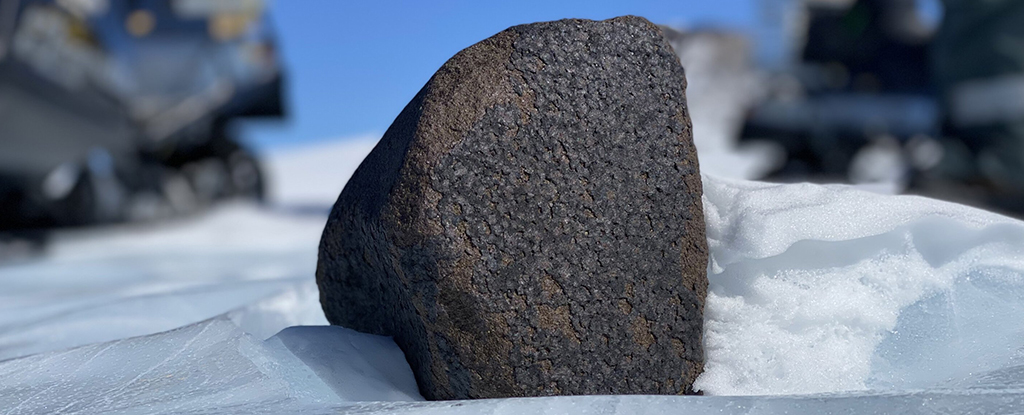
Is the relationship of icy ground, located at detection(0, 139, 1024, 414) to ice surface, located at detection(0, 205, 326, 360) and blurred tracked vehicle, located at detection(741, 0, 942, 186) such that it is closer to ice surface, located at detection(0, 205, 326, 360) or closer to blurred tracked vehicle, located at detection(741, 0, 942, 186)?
ice surface, located at detection(0, 205, 326, 360)

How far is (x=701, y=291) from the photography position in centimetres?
104

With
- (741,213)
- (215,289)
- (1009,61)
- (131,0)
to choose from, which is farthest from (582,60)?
(131,0)

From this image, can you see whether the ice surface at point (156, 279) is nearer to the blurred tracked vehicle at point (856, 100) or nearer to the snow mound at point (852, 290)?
the snow mound at point (852, 290)

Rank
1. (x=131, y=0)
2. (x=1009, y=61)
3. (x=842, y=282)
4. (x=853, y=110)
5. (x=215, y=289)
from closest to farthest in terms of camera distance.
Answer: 1. (x=842, y=282)
2. (x=215, y=289)
3. (x=1009, y=61)
4. (x=131, y=0)
5. (x=853, y=110)

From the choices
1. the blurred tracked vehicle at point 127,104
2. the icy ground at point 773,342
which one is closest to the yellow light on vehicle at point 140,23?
the blurred tracked vehicle at point 127,104

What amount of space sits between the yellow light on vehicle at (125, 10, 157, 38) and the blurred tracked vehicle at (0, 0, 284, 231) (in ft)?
0.06

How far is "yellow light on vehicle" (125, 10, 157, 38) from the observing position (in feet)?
22.7

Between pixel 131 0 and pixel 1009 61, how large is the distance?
7308mm

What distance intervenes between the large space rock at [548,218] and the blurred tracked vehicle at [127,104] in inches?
177

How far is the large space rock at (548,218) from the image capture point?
0.92 metres

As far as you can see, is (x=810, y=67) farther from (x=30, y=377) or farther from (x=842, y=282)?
(x=30, y=377)

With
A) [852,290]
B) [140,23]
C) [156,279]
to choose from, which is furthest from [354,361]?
[140,23]

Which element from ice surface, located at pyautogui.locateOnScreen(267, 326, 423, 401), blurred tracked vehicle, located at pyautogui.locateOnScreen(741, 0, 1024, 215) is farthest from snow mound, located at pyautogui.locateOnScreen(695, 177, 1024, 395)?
blurred tracked vehicle, located at pyautogui.locateOnScreen(741, 0, 1024, 215)

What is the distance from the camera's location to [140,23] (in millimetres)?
7020
